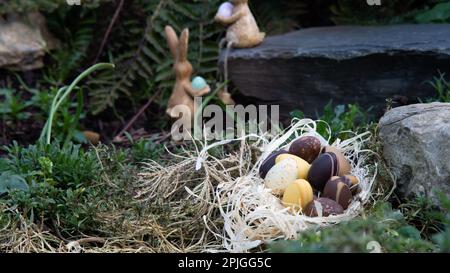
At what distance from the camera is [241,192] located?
7.46 feet

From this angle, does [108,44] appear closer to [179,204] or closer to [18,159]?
[18,159]

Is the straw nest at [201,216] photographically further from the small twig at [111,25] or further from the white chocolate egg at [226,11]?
the small twig at [111,25]

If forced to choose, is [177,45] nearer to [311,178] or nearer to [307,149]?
[307,149]

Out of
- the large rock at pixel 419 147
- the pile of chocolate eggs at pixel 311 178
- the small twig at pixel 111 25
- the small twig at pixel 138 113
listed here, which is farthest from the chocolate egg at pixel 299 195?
the small twig at pixel 111 25

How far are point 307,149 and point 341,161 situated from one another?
0.43 ft

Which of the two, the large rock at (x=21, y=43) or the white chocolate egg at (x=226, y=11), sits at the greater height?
the white chocolate egg at (x=226, y=11)

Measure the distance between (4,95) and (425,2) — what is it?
259 cm

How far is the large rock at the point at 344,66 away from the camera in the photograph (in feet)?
10.3

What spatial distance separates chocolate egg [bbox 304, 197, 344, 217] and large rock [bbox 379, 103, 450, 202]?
0.29m

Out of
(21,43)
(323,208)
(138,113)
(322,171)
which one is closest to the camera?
(323,208)

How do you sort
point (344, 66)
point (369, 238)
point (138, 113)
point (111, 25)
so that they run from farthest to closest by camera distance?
point (111, 25)
point (138, 113)
point (344, 66)
point (369, 238)

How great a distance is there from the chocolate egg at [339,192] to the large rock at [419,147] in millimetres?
226

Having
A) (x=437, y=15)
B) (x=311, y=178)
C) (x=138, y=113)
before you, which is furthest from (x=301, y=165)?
(x=437, y=15)

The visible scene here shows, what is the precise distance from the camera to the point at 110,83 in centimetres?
383
